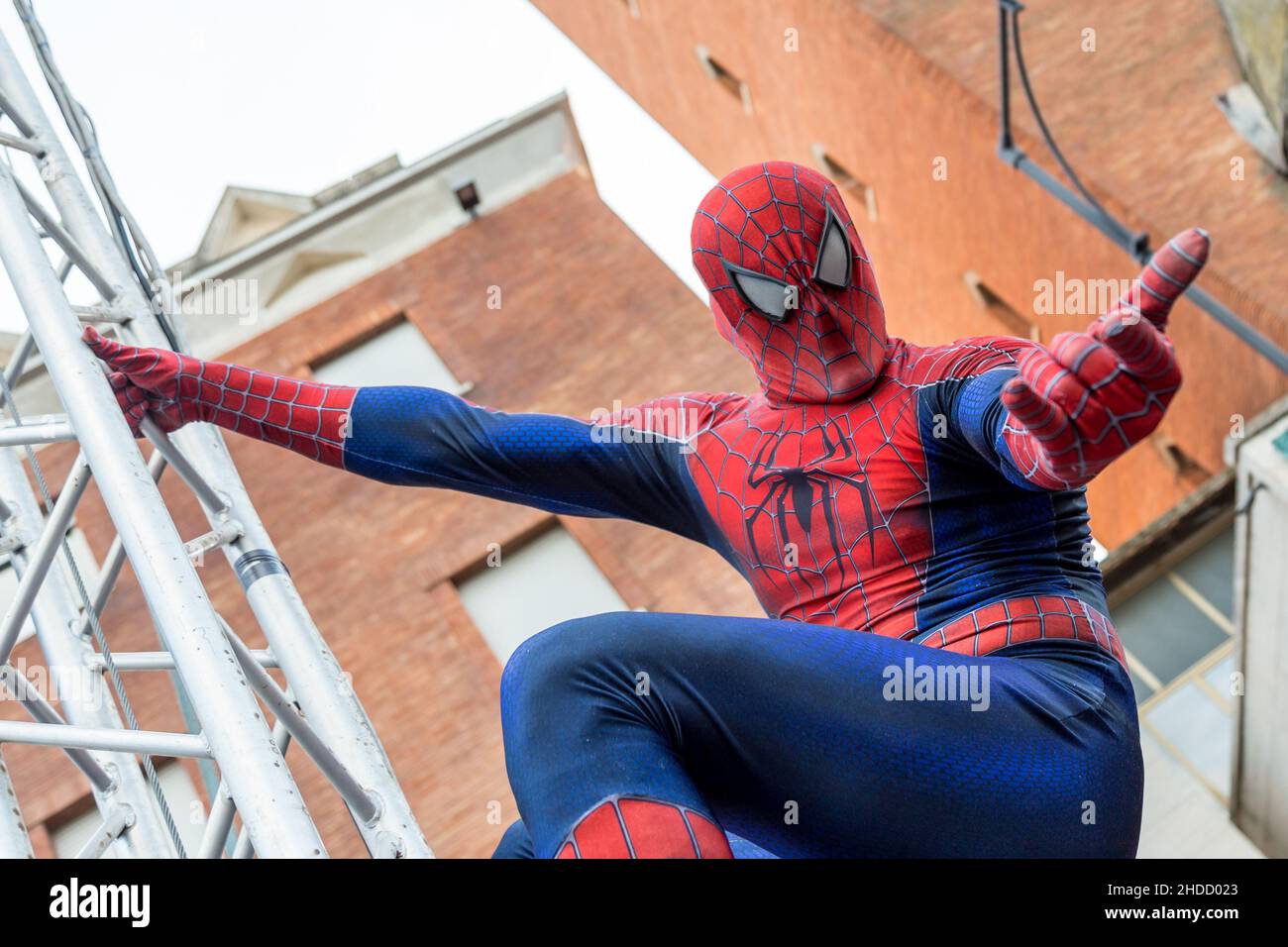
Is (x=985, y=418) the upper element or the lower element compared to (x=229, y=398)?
lower

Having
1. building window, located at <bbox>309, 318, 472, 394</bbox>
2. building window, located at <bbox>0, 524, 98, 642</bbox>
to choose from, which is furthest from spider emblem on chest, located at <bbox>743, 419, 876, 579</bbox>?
building window, located at <bbox>309, 318, 472, 394</bbox>

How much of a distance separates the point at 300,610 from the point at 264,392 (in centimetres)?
108

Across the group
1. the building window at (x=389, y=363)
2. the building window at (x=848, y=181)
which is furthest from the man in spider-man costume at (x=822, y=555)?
the building window at (x=848, y=181)

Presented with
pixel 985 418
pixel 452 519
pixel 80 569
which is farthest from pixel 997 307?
pixel 985 418

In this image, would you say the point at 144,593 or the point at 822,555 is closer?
the point at 822,555

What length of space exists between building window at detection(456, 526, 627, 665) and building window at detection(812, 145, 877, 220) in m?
5.38

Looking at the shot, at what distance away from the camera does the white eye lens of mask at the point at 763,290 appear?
8.69 feet

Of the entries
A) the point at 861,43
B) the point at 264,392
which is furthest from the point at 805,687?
the point at 861,43

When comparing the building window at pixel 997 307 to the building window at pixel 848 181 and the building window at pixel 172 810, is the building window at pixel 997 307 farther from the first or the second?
Answer: the building window at pixel 172 810

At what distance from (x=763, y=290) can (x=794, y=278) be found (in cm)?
6

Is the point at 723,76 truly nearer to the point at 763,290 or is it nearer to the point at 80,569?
the point at 80,569

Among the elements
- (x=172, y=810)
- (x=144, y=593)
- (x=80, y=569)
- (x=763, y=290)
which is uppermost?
(x=80, y=569)

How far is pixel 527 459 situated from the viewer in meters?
2.95
